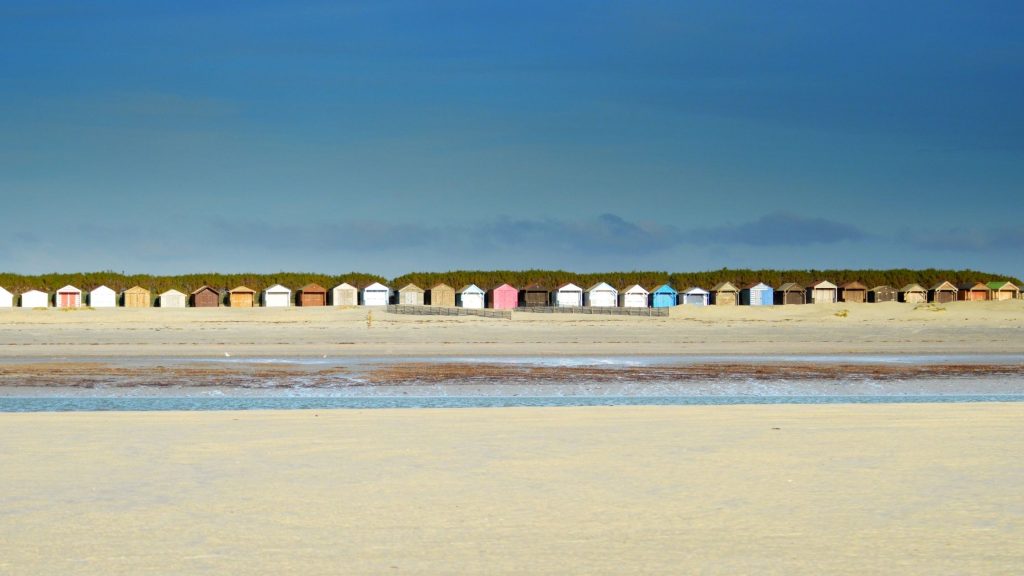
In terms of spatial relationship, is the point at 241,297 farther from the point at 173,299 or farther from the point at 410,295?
the point at 410,295

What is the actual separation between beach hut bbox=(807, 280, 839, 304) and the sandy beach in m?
42.4

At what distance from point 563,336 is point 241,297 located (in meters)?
68.7

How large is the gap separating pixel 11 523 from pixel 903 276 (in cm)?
11633

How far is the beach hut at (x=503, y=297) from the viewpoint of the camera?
10125 cm

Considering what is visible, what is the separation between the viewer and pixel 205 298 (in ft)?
333

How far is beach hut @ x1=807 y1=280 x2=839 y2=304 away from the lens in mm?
104250

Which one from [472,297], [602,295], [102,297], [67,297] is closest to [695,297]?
[602,295]

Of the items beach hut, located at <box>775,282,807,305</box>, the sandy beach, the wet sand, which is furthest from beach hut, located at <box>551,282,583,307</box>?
the wet sand

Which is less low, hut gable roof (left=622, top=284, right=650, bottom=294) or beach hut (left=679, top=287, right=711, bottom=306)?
hut gable roof (left=622, top=284, right=650, bottom=294)

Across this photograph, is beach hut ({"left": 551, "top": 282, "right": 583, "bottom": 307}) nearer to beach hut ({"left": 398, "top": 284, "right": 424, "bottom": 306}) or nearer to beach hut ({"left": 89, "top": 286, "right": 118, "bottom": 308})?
beach hut ({"left": 398, "top": 284, "right": 424, "bottom": 306})

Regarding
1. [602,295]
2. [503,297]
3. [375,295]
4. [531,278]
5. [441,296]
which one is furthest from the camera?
[531,278]

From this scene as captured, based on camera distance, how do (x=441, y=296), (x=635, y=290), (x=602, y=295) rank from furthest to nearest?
(x=441, y=296) < (x=635, y=290) < (x=602, y=295)

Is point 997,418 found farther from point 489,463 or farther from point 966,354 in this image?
point 966,354

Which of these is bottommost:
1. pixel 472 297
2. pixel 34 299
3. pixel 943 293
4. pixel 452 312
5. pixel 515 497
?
pixel 515 497
